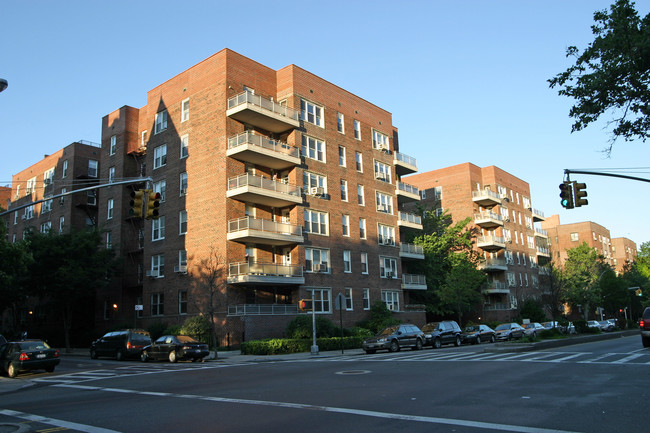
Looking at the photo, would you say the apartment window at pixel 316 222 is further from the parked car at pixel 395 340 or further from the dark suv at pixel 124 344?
the dark suv at pixel 124 344

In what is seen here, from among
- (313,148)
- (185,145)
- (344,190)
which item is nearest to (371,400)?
(313,148)

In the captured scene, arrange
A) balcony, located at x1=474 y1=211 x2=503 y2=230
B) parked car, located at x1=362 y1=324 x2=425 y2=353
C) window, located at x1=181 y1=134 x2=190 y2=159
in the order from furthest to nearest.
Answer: balcony, located at x1=474 y1=211 x2=503 y2=230 → window, located at x1=181 y1=134 x2=190 y2=159 → parked car, located at x1=362 y1=324 x2=425 y2=353

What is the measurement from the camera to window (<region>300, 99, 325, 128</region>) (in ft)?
130

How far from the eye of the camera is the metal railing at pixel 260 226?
108 ft

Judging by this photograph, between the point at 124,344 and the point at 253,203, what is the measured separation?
1266cm

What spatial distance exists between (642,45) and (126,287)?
40.1 m

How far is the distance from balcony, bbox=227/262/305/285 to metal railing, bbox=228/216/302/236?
7.39 ft

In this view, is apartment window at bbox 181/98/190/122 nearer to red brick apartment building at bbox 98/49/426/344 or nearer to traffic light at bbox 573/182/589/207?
red brick apartment building at bbox 98/49/426/344

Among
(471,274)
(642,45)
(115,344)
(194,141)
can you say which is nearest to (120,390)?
(115,344)

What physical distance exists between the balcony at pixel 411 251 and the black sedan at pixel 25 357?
30.7 meters

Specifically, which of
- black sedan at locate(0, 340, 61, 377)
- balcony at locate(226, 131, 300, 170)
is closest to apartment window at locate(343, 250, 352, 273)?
balcony at locate(226, 131, 300, 170)

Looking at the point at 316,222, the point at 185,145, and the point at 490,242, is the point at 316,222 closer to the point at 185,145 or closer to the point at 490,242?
the point at 185,145

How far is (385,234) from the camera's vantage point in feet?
149

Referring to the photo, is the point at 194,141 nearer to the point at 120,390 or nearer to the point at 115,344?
the point at 115,344
